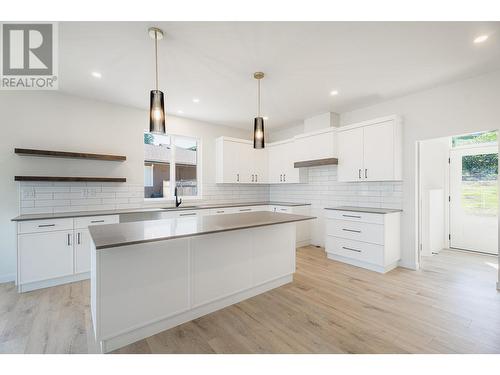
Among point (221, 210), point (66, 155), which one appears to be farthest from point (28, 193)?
point (221, 210)

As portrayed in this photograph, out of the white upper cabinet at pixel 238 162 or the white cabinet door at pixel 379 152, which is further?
the white upper cabinet at pixel 238 162

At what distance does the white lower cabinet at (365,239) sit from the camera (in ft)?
11.2

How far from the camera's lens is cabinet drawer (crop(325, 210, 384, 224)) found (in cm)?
344

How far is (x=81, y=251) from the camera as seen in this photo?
10.3 feet

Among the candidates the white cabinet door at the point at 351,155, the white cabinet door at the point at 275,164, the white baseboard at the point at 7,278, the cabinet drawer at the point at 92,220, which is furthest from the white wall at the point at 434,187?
the white baseboard at the point at 7,278

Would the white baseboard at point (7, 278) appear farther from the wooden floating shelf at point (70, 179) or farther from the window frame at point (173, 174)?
the window frame at point (173, 174)

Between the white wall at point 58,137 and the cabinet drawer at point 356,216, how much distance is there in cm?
346

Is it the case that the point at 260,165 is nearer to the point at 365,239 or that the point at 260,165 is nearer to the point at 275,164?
the point at 275,164

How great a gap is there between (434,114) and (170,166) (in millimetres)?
4614

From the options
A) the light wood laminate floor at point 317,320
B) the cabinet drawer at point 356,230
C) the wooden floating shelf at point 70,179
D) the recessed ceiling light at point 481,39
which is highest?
the recessed ceiling light at point 481,39

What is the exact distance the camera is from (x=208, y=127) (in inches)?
203

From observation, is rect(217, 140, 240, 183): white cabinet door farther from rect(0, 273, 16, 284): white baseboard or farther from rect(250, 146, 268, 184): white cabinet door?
rect(0, 273, 16, 284): white baseboard

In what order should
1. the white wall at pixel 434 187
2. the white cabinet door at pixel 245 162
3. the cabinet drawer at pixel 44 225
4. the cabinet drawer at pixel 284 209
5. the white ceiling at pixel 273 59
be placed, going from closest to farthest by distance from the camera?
1. the white ceiling at pixel 273 59
2. the cabinet drawer at pixel 44 225
3. the white wall at pixel 434 187
4. the cabinet drawer at pixel 284 209
5. the white cabinet door at pixel 245 162
